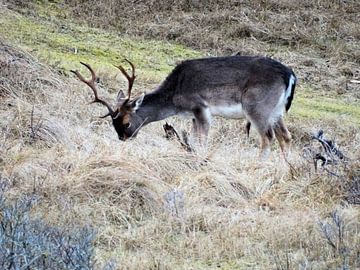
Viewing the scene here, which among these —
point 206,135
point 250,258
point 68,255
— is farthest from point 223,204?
point 206,135

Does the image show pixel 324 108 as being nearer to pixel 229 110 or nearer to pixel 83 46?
pixel 229 110

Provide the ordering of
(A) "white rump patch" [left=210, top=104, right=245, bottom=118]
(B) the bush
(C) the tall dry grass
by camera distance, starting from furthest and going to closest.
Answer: (A) "white rump patch" [left=210, top=104, right=245, bottom=118]
(C) the tall dry grass
(B) the bush

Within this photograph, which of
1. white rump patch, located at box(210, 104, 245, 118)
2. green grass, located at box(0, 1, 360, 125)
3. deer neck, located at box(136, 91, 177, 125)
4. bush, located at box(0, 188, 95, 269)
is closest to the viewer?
bush, located at box(0, 188, 95, 269)

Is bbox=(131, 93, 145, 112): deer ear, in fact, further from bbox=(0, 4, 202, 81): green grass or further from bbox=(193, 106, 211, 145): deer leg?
bbox=(0, 4, 202, 81): green grass

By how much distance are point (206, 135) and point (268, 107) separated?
0.94 metres

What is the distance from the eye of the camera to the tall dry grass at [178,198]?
6.55 metres

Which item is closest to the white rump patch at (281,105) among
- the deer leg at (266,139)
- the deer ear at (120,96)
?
the deer leg at (266,139)

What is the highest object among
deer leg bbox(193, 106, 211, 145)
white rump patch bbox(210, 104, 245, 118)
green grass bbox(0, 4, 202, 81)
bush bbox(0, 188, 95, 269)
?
bush bbox(0, 188, 95, 269)

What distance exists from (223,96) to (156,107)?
1.17 meters

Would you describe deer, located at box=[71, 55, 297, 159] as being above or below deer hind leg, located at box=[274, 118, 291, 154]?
above

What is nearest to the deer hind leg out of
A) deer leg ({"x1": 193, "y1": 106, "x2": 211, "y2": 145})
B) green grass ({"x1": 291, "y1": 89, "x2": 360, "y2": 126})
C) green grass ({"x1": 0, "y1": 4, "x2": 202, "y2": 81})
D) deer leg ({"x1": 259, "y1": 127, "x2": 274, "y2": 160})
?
deer leg ({"x1": 259, "y1": 127, "x2": 274, "y2": 160})

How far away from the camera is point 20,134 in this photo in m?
10.1

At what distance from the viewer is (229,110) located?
461 inches

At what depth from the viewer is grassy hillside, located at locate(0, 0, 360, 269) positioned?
6645 mm
